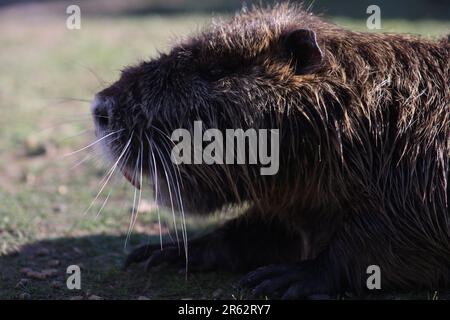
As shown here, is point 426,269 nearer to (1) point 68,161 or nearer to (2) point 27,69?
(1) point 68,161

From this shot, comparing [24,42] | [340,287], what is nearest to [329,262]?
[340,287]

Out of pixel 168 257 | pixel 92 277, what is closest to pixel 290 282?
pixel 168 257

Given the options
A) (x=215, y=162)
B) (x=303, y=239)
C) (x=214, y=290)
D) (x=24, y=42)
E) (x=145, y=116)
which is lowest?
(x=214, y=290)

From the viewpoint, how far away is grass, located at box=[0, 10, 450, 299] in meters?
→ 3.80

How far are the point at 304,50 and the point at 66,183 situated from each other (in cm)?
275

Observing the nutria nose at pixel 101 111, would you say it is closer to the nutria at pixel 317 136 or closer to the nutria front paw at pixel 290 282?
the nutria at pixel 317 136

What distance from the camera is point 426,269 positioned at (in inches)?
133

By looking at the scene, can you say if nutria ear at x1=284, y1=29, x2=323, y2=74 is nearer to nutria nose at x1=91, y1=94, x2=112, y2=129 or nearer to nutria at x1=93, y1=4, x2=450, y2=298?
nutria at x1=93, y1=4, x2=450, y2=298

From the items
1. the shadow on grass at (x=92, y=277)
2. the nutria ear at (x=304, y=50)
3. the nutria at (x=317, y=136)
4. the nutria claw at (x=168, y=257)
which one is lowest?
the shadow on grass at (x=92, y=277)

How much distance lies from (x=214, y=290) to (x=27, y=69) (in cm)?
589

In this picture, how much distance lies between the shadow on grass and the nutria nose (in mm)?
832

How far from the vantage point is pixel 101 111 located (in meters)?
3.61

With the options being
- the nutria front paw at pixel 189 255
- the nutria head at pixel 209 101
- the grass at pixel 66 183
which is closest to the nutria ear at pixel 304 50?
the nutria head at pixel 209 101

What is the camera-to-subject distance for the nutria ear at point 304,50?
11.4 ft
